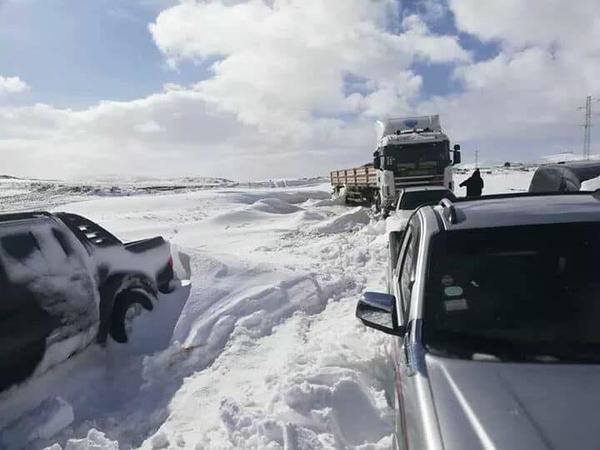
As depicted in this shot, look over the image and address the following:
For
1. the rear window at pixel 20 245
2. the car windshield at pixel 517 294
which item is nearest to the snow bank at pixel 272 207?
the rear window at pixel 20 245

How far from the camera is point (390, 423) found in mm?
4004

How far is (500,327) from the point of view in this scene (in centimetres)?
262

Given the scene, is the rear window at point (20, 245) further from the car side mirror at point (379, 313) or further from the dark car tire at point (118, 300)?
the car side mirror at point (379, 313)

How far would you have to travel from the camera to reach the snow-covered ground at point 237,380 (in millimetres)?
3988

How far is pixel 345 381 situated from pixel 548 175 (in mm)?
7441

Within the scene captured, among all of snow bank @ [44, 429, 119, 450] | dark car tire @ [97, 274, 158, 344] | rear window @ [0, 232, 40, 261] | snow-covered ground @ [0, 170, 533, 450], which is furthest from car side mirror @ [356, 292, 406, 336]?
dark car tire @ [97, 274, 158, 344]

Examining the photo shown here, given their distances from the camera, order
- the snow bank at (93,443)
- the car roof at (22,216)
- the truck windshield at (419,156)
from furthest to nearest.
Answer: the truck windshield at (419,156), the car roof at (22,216), the snow bank at (93,443)

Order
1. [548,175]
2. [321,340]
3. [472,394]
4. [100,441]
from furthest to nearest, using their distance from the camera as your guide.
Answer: [548,175] < [321,340] < [100,441] < [472,394]

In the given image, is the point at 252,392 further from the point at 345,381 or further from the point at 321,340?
the point at 321,340

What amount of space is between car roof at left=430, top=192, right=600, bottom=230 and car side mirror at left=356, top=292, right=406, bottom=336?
571 mm

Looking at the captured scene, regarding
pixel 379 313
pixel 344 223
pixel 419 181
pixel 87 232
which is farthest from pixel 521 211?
pixel 419 181

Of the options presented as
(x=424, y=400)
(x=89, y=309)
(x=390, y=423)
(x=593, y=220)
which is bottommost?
(x=390, y=423)

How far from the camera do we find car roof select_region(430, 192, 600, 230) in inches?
119

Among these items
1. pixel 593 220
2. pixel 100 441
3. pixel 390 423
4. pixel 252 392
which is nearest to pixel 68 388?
pixel 100 441
